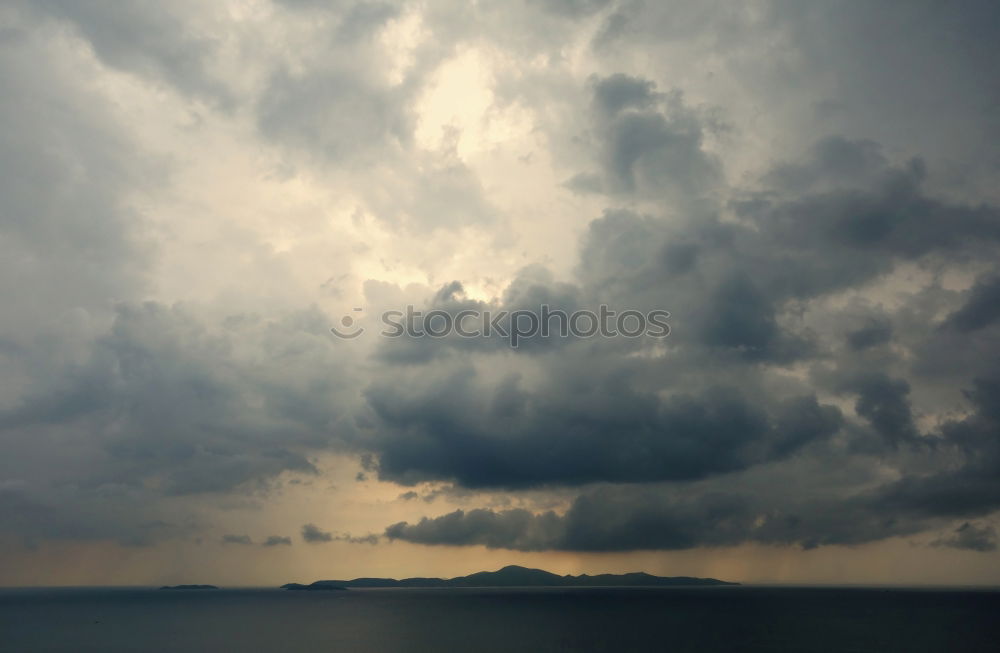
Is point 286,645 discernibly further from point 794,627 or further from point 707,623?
point 794,627

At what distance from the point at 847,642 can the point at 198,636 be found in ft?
498

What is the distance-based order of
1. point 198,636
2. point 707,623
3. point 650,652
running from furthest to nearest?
point 707,623
point 198,636
point 650,652

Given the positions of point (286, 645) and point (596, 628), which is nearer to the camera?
point (286, 645)

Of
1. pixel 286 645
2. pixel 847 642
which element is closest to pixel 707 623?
pixel 847 642

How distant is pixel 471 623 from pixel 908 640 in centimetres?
11321

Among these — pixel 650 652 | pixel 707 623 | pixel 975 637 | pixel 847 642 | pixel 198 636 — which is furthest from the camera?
pixel 707 623

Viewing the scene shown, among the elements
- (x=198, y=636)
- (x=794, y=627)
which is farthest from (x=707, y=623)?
(x=198, y=636)

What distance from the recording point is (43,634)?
164 metres

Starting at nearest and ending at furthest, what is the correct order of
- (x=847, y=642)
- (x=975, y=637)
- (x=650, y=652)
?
1. (x=650, y=652)
2. (x=847, y=642)
3. (x=975, y=637)

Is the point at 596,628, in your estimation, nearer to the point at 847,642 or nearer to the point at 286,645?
the point at 847,642

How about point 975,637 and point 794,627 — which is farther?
point 794,627

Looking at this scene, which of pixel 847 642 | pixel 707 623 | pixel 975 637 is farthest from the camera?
pixel 707 623

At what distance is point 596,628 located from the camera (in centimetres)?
17225

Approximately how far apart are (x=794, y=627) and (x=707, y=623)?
2415 centimetres
